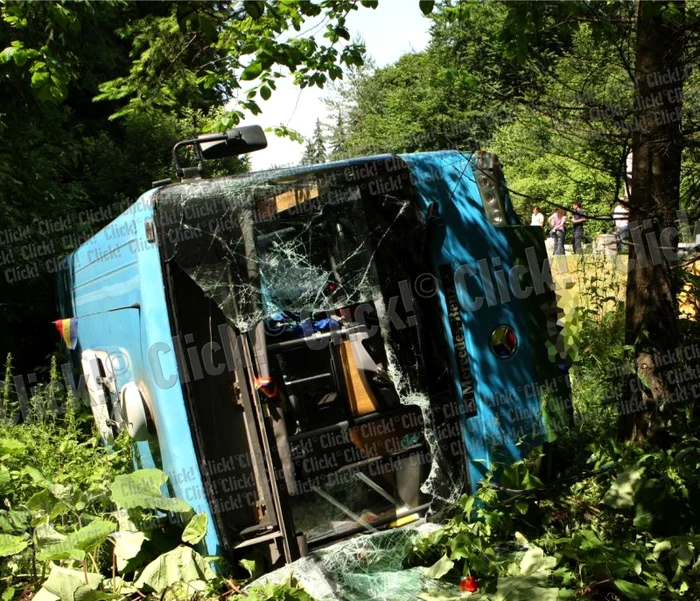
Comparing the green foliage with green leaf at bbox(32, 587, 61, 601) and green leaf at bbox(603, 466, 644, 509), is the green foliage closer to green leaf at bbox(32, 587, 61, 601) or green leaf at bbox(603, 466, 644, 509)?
green leaf at bbox(32, 587, 61, 601)

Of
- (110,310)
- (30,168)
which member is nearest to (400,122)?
(30,168)

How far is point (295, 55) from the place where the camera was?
5797 mm

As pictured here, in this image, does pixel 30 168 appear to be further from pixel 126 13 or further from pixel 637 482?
pixel 637 482

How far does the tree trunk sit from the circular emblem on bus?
34.9 inches

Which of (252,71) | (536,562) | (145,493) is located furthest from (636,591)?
(252,71)

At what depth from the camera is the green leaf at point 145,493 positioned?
11.7 feet

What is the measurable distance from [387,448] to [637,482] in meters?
1.43

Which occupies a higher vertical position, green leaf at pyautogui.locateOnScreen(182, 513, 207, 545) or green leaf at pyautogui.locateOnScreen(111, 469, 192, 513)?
green leaf at pyautogui.locateOnScreen(111, 469, 192, 513)

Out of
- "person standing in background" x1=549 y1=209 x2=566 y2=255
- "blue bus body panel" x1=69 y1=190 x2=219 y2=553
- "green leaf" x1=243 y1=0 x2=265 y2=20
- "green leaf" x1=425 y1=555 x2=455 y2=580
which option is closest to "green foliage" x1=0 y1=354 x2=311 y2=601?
"blue bus body panel" x1=69 y1=190 x2=219 y2=553

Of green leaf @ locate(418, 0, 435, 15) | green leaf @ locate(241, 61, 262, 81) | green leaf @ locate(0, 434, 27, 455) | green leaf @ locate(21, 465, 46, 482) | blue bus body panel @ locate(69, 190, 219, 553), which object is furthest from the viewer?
green leaf @ locate(241, 61, 262, 81)

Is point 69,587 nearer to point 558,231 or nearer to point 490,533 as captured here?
point 490,533

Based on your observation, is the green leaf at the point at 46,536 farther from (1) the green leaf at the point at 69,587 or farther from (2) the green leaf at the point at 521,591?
(2) the green leaf at the point at 521,591

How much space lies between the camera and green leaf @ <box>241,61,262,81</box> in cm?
554

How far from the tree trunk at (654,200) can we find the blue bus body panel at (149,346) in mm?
2803
